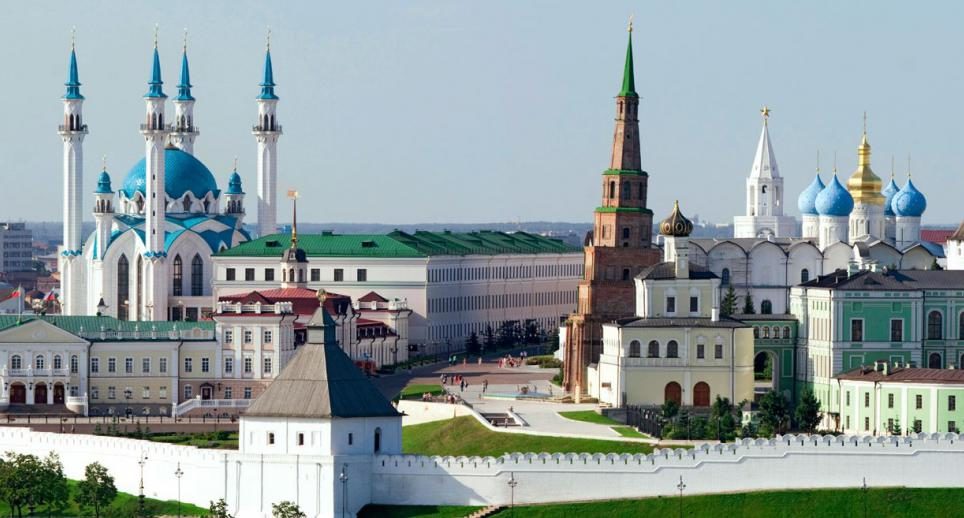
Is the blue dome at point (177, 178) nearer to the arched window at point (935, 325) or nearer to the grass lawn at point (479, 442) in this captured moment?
the grass lawn at point (479, 442)

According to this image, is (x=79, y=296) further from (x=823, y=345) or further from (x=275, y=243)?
(x=823, y=345)

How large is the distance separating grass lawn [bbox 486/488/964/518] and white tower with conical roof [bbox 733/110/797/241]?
2571 inches

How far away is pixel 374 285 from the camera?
141125 millimetres

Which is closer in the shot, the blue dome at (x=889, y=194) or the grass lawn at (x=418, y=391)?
the grass lawn at (x=418, y=391)

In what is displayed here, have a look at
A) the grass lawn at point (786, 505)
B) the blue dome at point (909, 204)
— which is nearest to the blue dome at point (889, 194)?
the blue dome at point (909, 204)

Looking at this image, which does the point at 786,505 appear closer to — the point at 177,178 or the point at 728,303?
the point at 728,303

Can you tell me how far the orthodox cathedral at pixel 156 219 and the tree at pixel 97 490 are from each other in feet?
147

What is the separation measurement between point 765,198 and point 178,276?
28070mm

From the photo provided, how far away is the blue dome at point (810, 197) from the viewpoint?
5655 inches

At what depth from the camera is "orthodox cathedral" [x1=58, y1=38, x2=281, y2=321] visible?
5394 inches

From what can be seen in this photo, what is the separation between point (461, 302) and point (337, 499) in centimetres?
6290

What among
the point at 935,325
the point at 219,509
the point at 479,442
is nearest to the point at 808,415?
the point at 479,442

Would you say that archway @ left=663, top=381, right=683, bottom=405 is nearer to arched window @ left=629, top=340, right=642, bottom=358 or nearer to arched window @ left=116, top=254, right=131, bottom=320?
arched window @ left=629, top=340, right=642, bottom=358

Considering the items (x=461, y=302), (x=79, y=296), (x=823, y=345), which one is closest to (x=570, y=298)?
(x=461, y=302)
